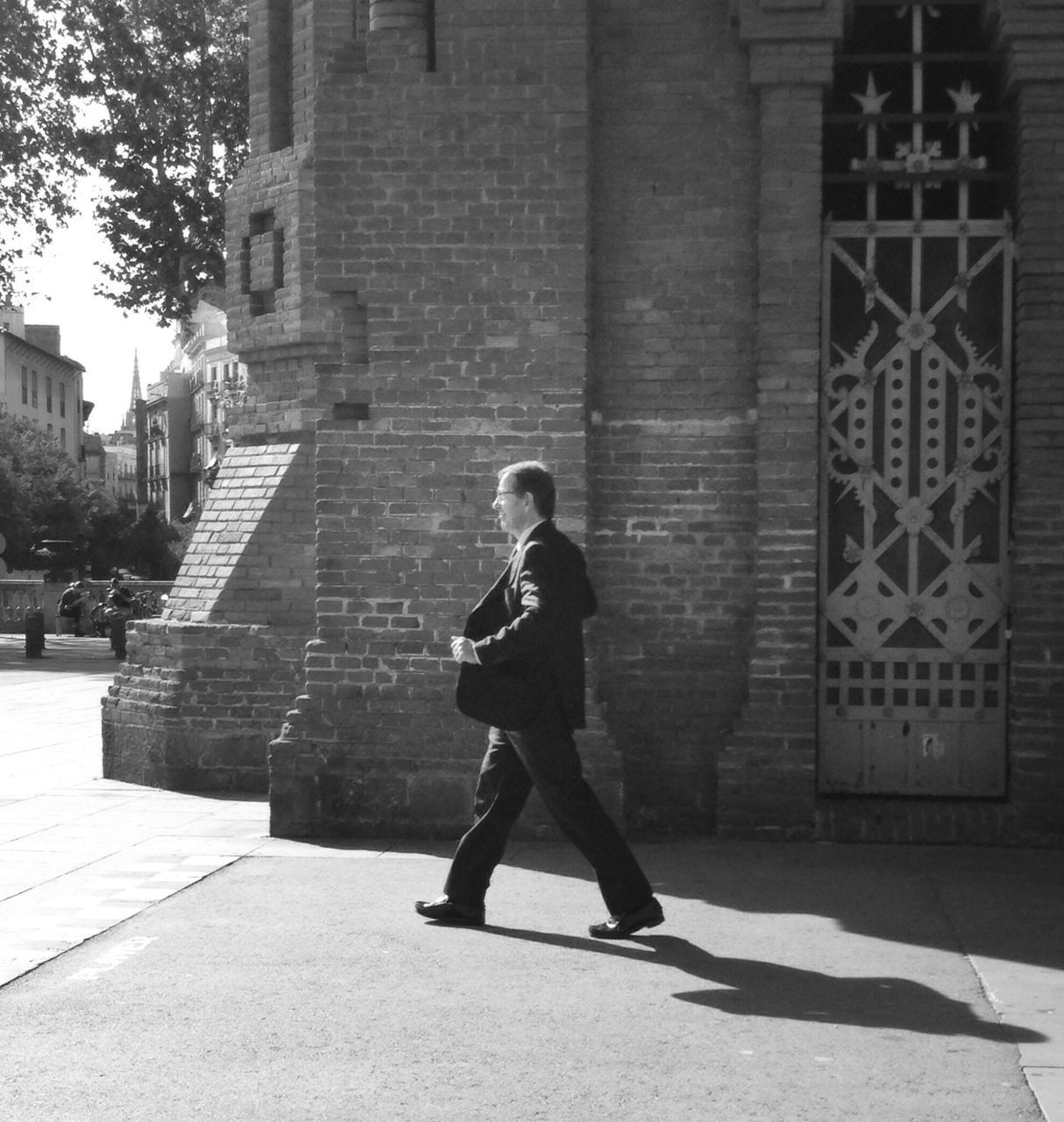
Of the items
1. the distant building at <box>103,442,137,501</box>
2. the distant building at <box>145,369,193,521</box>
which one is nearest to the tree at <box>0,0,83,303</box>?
the distant building at <box>145,369,193,521</box>

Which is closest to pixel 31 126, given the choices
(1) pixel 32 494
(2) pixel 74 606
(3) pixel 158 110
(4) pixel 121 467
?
(3) pixel 158 110

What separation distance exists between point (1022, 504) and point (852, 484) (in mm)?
890

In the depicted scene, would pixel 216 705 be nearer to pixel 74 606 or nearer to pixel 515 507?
pixel 515 507

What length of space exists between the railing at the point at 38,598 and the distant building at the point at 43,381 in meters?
42.4

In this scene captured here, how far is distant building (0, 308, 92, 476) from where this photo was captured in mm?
88875

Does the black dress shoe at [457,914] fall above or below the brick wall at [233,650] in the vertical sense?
below

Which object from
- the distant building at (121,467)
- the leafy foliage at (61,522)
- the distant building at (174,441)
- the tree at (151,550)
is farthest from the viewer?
the distant building at (121,467)

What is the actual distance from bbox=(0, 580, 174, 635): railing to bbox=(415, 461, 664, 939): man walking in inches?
1470

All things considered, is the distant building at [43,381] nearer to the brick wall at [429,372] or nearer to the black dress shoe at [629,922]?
the brick wall at [429,372]

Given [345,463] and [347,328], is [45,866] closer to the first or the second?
[345,463]

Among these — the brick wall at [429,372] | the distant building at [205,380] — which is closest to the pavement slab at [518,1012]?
the brick wall at [429,372]

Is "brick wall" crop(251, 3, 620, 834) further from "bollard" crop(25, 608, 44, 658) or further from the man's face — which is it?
"bollard" crop(25, 608, 44, 658)

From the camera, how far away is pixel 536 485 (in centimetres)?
646

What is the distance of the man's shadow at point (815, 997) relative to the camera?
512 cm
